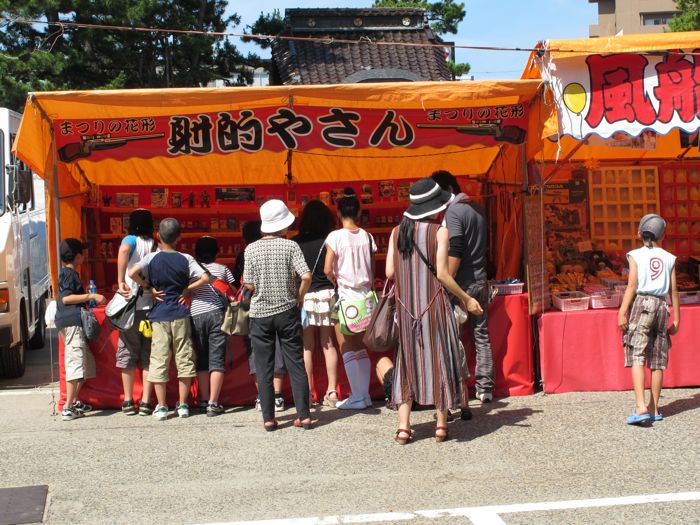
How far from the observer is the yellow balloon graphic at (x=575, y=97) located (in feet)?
23.2

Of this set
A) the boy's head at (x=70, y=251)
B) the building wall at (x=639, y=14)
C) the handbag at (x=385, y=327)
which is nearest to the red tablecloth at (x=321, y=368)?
the boy's head at (x=70, y=251)

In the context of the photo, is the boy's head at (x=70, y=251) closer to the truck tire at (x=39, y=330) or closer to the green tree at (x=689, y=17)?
the truck tire at (x=39, y=330)

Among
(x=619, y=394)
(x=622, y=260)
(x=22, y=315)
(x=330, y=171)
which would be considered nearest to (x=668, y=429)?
(x=619, y=394)

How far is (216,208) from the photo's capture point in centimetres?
1052

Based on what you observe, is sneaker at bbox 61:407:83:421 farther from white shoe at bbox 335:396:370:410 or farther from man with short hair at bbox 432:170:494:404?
man with short hair at bbox 432:170:494:404

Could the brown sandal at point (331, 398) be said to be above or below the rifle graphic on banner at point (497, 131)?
below

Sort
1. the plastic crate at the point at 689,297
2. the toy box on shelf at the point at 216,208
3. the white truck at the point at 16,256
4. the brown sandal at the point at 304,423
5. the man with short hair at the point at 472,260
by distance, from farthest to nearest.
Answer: the toy box on shelf at the point at 216,208 → the white truck at the point at 16,256 → the plastic crate at the point at 689,297 → the man with short hair at the point at 472,260 → the brown sandal at the point at 304,423

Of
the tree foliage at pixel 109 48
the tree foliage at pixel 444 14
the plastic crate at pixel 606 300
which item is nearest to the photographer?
the plastic crate at pixel 606 300

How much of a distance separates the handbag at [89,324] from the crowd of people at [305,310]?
45mm

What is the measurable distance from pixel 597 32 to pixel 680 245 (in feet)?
123

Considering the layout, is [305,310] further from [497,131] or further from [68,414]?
[497,131]

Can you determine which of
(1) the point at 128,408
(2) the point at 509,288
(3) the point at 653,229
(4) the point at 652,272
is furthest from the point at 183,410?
(3) the point at 653,229

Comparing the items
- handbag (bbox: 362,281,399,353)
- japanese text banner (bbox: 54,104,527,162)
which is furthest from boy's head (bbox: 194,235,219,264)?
handbag (bbox: 362,281,399,353)

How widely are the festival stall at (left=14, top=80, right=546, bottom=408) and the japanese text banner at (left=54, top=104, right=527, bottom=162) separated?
1 cm
